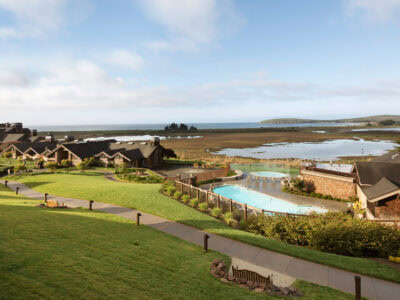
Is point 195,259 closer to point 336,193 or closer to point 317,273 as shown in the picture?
point 317,273

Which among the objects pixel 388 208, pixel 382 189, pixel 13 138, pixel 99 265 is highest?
pixel 13 138

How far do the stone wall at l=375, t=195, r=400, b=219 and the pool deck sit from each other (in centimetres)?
628

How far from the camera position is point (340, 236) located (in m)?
13.7

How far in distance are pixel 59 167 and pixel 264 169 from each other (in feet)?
126

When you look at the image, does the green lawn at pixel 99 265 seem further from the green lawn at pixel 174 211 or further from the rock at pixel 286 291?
the green lawn at pixel 174 211

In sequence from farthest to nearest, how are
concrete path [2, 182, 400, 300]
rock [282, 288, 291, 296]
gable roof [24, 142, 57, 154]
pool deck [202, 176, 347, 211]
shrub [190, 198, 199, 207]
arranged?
gable roof [24, 142, 57, 154] < pool deck [202, 176, 347, 211] < shrub [190, 198, 199, 207] < concrete path [2, 182, 400, 300] < rock [282, 288, 291, 296]

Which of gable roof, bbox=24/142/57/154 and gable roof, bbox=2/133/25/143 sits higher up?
gable roof, bbox=2/133/25/143

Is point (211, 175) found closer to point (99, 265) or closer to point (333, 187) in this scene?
point (333, 187)

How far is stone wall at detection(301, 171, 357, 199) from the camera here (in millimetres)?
27594

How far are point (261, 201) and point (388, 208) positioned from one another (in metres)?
12.5

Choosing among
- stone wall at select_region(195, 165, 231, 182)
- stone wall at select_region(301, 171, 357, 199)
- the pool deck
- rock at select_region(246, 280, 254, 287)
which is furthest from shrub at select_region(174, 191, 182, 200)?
stone wall at select_region(301, 171, 357, 199)

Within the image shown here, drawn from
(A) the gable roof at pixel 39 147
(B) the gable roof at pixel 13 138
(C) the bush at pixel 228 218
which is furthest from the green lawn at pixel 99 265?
(B) the gable roof at pixel 13 138

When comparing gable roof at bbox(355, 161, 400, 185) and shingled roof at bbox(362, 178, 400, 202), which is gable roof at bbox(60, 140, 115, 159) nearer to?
gable roof at bbox(355, 161, 400, 185)

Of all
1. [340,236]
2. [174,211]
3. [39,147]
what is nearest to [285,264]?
[340,236]
